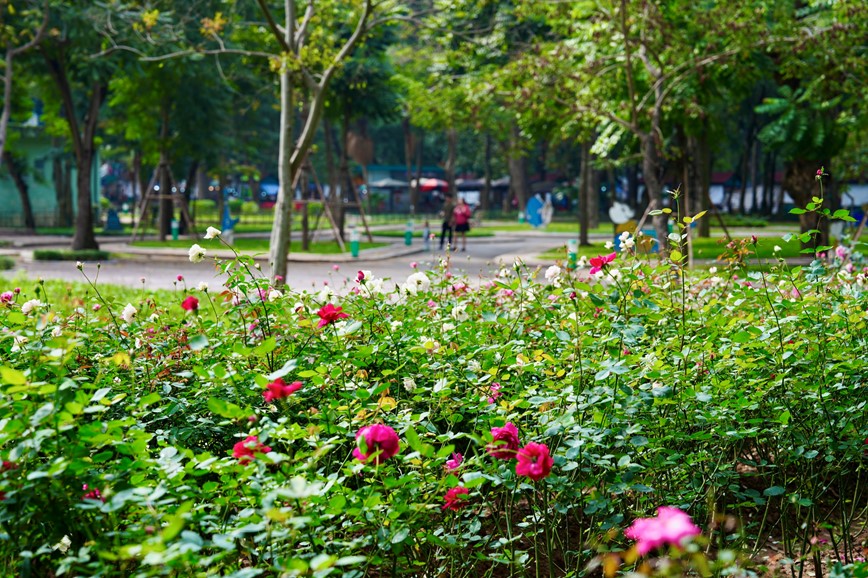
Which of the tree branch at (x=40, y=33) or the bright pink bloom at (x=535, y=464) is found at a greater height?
the tree branch at (x=40, y=33)

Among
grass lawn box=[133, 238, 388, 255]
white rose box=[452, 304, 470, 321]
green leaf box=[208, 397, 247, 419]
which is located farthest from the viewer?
grass lawn box=[133, 238, 388, 255]

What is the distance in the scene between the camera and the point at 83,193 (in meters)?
26.7

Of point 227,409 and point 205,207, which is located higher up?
point 205,207

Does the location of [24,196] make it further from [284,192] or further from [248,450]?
[248,450]

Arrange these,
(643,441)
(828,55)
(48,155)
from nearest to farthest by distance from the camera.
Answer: (643,441) < (828,55) < (48,155)

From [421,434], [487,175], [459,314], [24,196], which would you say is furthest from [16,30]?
[487,175]

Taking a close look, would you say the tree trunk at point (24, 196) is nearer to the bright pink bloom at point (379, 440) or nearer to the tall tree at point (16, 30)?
the tall tree at point (16, 30)

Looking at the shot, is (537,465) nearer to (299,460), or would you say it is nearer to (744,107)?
(299,460)

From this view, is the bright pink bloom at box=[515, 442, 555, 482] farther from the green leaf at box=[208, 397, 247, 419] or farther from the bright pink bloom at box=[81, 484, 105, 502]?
the bright pink bloom at box=[81, 484, 105, 502]

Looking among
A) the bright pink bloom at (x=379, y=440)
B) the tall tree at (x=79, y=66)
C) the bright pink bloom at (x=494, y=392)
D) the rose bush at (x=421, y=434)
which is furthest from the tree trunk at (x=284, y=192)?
the bright pink bloom at (x=379, y=440)

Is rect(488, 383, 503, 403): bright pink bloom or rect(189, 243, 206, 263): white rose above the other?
rect(189, 243, 206, 263): white rose

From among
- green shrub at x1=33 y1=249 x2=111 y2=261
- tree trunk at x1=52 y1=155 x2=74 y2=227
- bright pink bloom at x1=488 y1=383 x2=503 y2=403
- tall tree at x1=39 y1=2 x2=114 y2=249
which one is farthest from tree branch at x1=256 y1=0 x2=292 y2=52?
tree trunk at x1=52 y1=155 x2=74 y2=227

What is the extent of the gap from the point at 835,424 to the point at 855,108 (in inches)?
964

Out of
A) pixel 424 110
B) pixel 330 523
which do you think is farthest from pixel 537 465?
pixel 424 110
